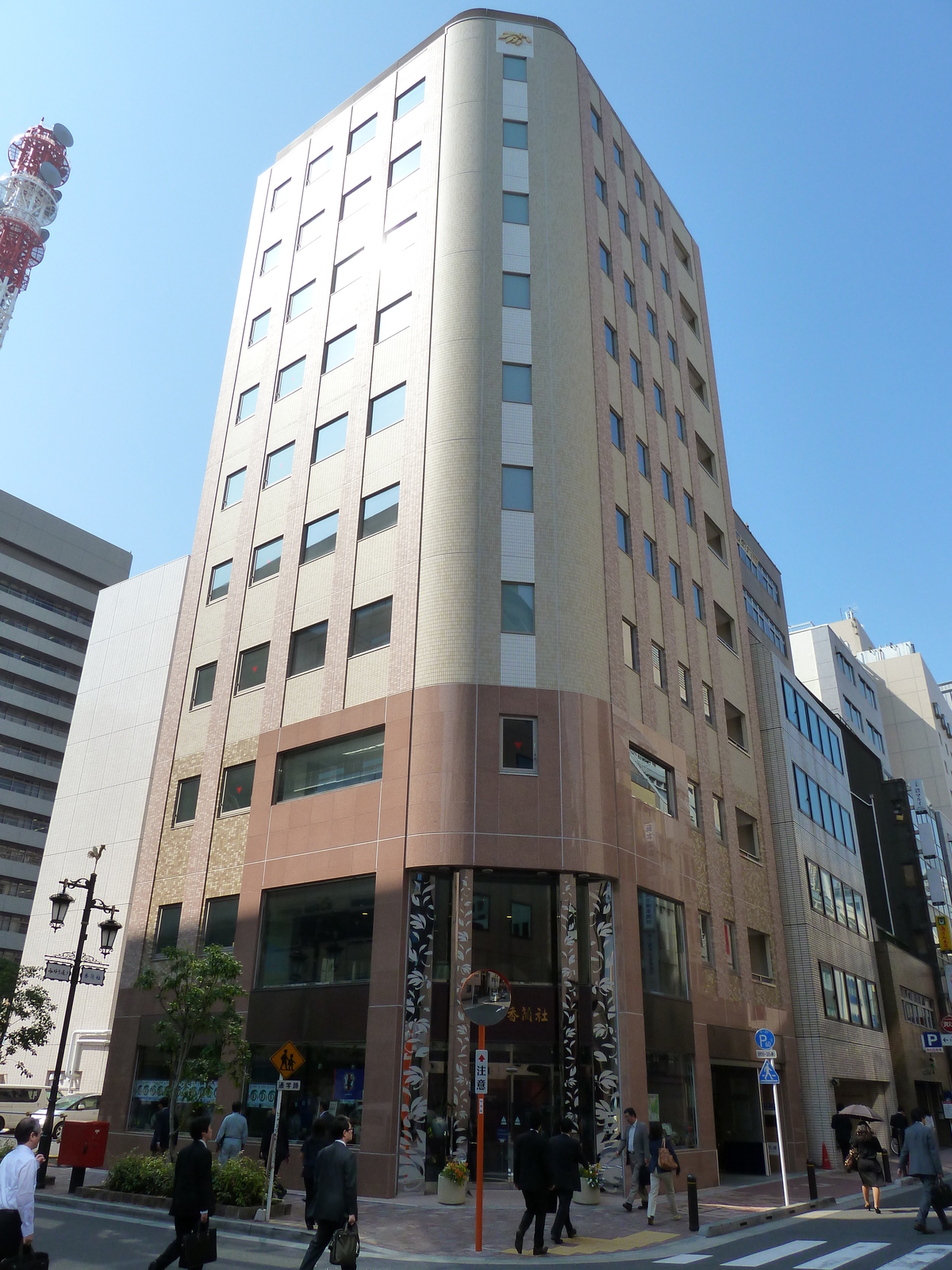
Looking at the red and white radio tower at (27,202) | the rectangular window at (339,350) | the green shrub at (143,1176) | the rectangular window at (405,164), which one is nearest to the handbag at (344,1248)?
the green shrub at (143,1176)

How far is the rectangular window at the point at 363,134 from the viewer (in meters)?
39.3

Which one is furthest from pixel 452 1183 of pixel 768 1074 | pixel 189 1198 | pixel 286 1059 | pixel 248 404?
pixel 248 404

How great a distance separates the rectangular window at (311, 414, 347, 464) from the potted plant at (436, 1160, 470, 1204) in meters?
22.3

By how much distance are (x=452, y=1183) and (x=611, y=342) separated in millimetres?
27627

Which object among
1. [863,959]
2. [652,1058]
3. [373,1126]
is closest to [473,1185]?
[373,1126]

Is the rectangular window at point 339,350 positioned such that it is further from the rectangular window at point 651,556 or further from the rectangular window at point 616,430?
the rectangular window at point 651,556

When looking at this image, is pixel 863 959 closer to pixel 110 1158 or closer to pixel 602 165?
pixel 110 1158

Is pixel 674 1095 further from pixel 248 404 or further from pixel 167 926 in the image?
pixel 248 404

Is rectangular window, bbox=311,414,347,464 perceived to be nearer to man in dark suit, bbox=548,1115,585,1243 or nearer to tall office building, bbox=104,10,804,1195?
tall office building, bbox=104,10,804,1195

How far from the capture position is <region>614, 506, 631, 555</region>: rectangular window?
104 feet

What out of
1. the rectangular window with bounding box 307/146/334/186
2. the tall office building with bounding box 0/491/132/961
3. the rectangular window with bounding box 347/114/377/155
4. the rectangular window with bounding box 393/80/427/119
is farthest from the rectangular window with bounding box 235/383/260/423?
the tall office building with bounding box 0/491/132/961

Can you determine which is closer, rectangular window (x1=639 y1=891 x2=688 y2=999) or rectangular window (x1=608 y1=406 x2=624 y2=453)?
rectangular window (x1=639 y1=891 x2=688 y2=999)

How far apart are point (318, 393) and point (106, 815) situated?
21032 mm

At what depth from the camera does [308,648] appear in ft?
100
